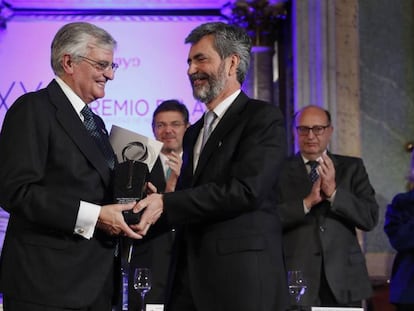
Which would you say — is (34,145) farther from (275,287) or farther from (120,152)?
(275,287)

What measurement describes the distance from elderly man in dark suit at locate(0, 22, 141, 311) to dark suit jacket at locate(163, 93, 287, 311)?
24 cm

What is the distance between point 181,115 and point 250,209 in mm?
1939

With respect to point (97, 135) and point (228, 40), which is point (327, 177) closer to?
point (228, 40)

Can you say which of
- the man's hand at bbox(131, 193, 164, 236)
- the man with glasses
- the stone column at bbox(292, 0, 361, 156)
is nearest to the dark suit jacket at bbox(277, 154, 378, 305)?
the man with glasses

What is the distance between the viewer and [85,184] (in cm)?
277

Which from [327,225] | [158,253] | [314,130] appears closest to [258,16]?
[314,130]

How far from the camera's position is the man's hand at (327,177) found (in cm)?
407

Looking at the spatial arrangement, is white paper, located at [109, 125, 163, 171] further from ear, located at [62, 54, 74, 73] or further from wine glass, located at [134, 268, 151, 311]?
wine glass, located at [134, 268, 151, 311]

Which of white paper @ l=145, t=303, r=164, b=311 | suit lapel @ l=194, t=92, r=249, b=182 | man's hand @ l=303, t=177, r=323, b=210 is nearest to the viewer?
suit lapel @ l=194, t=92, r=249, b=182

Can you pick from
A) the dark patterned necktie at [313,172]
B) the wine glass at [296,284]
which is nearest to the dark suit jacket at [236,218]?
the wine glass at [296,284]

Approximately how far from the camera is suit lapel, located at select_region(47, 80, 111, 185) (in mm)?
2797

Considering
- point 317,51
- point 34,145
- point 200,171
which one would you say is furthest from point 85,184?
point 317,51

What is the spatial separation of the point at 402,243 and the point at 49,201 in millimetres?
2432

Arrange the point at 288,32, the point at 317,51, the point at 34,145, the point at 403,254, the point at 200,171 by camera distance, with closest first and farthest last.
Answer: the point at 34,145
the point at 200,171
the point at 403,254
the point at 317,51
the point at 288,32
